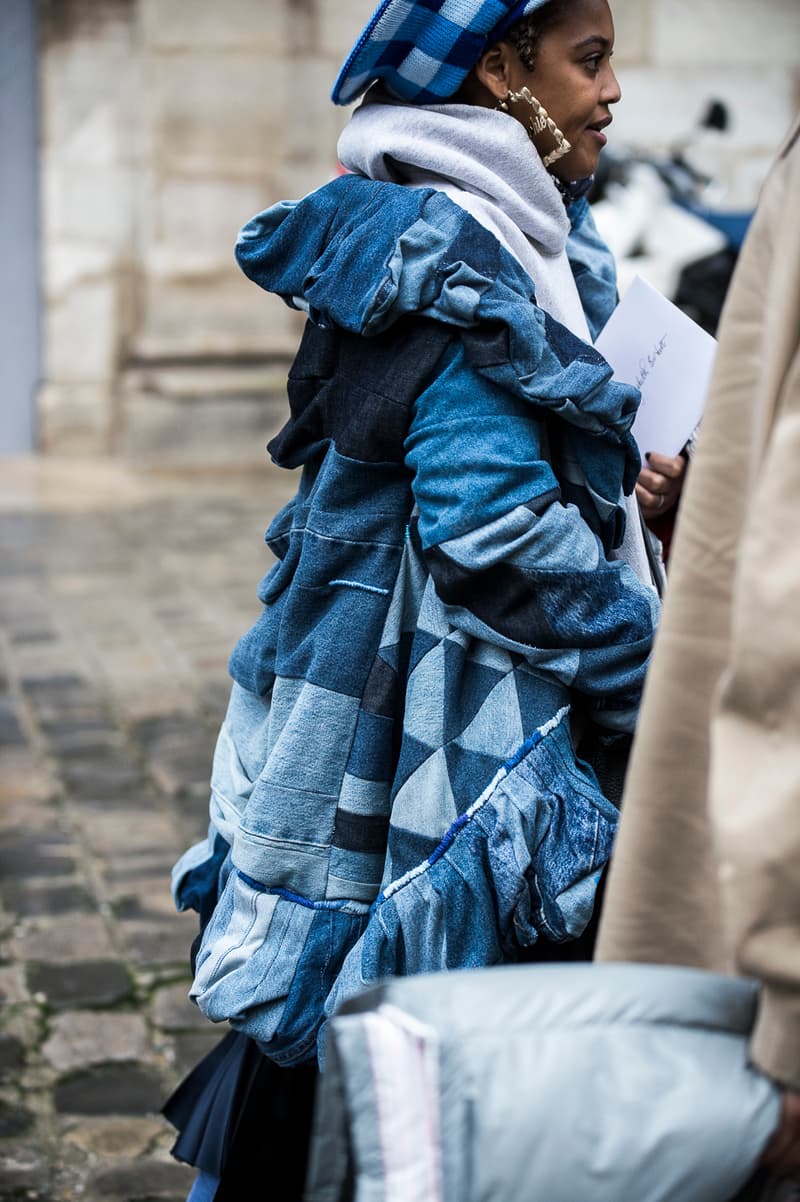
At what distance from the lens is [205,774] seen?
185 inches

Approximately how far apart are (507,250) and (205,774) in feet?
9.58

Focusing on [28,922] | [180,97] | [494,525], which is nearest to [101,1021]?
[28,922]

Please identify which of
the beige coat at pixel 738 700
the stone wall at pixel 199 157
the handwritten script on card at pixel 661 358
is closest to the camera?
the beige coat at pixel 738 700

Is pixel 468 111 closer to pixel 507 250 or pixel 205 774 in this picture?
pixel 507 250

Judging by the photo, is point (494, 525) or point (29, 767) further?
point (29, 767)

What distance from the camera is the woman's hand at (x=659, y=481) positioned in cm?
221

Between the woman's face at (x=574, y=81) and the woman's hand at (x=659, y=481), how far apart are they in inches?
15.2

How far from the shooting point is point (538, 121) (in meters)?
2.07

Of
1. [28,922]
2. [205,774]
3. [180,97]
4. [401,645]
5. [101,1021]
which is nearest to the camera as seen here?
[401,645]

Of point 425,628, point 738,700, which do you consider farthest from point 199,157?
point 738,700

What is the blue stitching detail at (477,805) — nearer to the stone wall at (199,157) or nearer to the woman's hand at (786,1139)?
the woman's hand at (786,1139)

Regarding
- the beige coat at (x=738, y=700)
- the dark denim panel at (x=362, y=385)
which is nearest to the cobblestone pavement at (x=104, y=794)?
the dark denim panel at (x=362, y=385)

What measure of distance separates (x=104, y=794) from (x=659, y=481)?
266 cm

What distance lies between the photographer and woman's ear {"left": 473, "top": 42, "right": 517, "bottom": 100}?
2033 millimetres
